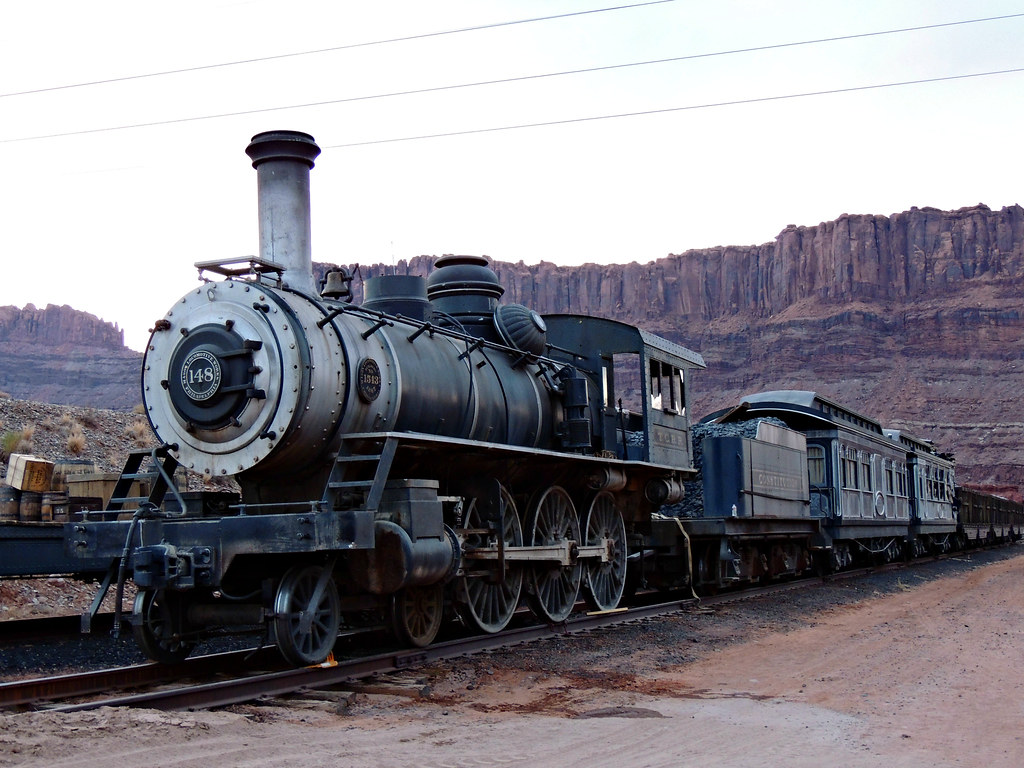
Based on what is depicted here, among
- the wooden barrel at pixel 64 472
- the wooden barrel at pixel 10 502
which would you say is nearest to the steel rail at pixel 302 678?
the wooden barrel at pixel 10 502

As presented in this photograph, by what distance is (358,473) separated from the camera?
Result: 8586mm

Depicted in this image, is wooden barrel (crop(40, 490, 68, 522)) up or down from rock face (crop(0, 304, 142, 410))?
down

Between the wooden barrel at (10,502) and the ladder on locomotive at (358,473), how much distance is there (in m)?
7.42

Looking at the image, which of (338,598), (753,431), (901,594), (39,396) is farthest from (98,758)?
(39,396)

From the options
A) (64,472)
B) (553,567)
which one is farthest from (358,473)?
(64,472)

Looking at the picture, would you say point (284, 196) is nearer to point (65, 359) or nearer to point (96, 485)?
point (96, 485)

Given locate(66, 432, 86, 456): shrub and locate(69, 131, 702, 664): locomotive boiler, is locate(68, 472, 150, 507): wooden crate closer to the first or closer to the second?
locate(69, 131, 702, 664): locomotive boiler

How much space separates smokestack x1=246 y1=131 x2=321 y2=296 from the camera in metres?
9.40

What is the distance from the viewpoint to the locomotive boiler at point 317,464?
7793 mm

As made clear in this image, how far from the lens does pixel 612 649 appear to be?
977 cm

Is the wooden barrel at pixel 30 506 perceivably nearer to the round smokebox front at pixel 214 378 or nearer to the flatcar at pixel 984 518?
the round smokebox front at pixel 214 378

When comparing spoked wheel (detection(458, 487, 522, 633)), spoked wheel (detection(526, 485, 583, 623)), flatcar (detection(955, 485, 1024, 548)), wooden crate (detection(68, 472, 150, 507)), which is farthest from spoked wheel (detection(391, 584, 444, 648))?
flatcar (detection(955, 485, 1024, 548))

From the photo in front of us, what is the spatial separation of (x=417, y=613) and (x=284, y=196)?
156 inches

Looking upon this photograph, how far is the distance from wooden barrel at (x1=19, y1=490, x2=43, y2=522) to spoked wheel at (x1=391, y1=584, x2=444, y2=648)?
7.06 m
